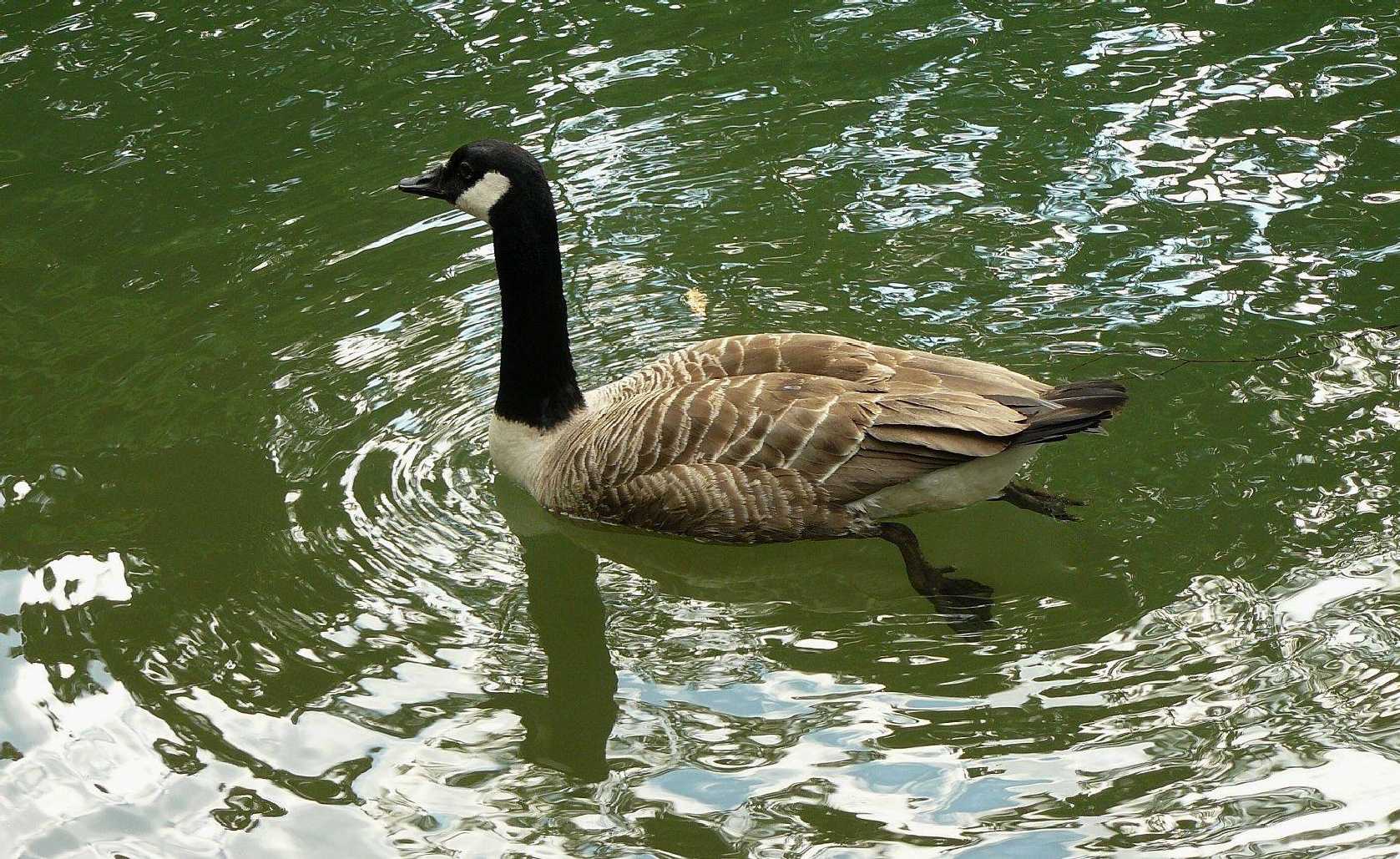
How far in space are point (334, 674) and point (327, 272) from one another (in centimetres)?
419

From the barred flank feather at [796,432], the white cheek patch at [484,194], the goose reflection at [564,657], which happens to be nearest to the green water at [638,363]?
the goose reflection at [564,657]

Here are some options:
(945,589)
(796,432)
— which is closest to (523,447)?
(796,432)

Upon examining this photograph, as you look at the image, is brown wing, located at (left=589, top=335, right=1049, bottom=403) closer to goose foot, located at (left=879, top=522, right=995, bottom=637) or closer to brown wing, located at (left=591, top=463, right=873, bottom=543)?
brown wing, located at (left=591, top=463, right=873, bottom=543)

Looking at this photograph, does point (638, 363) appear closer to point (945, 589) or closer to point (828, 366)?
point (828, 366)

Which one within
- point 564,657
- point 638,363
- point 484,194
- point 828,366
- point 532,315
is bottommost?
point 564,657

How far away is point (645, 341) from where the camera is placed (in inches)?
350

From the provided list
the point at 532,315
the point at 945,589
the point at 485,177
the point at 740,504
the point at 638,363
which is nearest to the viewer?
the point at 945,589

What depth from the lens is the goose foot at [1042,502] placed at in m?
7.00

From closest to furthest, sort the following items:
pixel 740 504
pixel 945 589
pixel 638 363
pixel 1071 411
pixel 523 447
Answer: pixel 1071 411, pixel 945 589, pixel 740 504, pixel 523 447, pixel 638 363

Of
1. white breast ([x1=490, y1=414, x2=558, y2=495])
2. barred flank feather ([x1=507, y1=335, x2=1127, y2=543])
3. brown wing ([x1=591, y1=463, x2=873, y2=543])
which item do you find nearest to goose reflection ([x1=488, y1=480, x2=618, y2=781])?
white breast ([x1=490, y1=414, x2=558, y2=495])

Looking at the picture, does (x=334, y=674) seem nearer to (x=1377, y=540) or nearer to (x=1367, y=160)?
(x=1377, y=540)

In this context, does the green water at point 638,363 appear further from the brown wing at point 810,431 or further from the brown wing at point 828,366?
the brown wing at point 828,366

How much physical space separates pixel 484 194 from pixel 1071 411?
3.19 m

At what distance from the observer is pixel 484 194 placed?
7.32 metres
